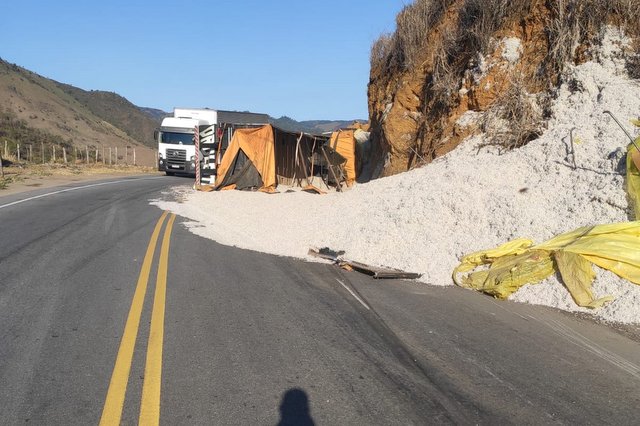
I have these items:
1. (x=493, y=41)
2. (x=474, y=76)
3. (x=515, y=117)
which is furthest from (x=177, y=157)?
(x=515, y=117)

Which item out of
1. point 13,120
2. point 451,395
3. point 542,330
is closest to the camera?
point 451,395

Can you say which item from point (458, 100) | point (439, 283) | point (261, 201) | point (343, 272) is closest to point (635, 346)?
point (439, 283)

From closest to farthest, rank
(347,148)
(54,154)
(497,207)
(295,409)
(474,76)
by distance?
(295,409), (497,207), (474,76), (347,148), (54,154)

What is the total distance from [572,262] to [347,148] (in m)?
17.0

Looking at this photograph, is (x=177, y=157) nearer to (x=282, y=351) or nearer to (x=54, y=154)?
(x=54, y=154)

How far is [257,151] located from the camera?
20.1m

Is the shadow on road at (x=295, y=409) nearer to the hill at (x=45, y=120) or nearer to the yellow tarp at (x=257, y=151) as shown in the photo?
the yellow tarp at (x=257, y=151)

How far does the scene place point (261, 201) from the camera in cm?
1684

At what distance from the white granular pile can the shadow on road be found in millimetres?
4049

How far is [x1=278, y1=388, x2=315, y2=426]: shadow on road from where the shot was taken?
11.9ft

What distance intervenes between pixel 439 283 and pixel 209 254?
12.2 feet

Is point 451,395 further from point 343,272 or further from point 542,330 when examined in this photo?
point 343,272

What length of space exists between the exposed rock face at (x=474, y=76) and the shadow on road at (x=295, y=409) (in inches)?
378

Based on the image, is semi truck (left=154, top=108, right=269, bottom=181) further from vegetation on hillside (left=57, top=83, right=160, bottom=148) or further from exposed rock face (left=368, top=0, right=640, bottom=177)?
vegetation on hillside (left=57, top=83, right=160, bottom=148)
